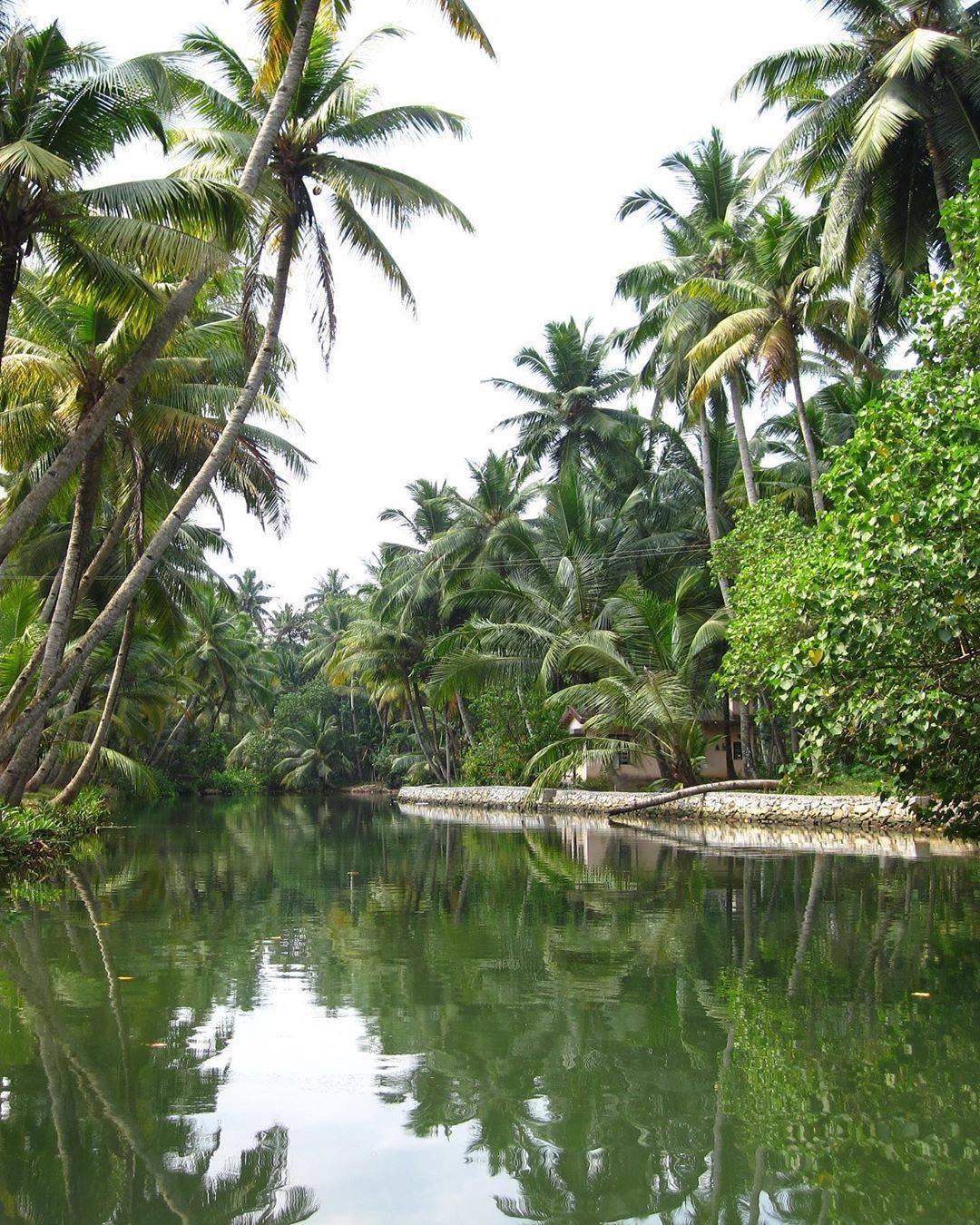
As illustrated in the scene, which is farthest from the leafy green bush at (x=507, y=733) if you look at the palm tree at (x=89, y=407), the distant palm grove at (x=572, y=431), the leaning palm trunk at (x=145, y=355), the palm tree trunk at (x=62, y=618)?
the leaning palm trunk at (x=145, y=355)

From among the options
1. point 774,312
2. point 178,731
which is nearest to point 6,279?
point 774,312

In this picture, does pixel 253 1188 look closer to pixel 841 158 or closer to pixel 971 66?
pixel 971 66

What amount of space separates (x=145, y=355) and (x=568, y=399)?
2378 cm

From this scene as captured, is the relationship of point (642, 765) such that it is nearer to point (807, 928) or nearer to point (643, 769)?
point (643, 769)

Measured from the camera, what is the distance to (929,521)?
7.41 m

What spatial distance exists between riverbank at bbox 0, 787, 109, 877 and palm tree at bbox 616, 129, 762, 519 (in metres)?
15.5

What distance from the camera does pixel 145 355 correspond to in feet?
37.0

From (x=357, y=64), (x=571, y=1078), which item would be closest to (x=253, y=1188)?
(x=571, y=1078)

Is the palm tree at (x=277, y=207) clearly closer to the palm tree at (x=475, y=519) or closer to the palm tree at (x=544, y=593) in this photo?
the palm tree at (x=544, y=593)

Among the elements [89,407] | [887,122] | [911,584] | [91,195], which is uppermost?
[887,122]

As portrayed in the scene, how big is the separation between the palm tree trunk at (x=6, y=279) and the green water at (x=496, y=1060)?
18.9 ft

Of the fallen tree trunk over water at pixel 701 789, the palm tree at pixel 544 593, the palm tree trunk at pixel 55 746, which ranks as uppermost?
the palm tree at pixel 544 593

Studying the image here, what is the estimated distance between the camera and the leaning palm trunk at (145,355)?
35.3ft

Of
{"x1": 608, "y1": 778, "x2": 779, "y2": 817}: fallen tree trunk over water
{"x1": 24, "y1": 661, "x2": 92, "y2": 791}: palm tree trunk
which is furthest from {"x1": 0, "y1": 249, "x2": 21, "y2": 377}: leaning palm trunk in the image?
{"x1": 24, "y1": 661, "x2": 92, "y2": 791}: palm tree trunk
